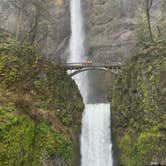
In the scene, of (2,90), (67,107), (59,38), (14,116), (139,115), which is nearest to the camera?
(14,116)

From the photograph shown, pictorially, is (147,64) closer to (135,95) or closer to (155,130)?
(135,95)

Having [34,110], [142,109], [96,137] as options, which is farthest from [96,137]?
[34,110]

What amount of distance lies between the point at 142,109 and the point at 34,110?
890cm

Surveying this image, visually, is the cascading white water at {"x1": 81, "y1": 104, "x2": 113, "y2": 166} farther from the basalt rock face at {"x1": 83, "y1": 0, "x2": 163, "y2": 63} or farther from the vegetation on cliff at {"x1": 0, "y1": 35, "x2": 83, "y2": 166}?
the basalt rock face at {"x1": 83, "y1": 0, "x2": 163, "y2": 63}

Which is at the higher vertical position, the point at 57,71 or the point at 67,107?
the point at 57,71

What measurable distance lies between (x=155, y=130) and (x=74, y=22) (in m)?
38.8

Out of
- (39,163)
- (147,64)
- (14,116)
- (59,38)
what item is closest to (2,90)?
(14,116)

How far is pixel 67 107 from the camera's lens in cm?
3559

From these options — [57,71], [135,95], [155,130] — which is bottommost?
[155,130]

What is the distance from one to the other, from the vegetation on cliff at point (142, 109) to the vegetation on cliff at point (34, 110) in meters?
4.07

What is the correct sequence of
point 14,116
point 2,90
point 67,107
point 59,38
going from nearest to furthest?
point 14,116 < point 2,90 < point 67,107 < point 59,38

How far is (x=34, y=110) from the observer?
99.3ft

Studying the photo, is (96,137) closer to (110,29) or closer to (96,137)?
(96,137)

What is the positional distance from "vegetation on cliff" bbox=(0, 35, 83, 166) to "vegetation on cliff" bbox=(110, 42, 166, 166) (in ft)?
13.3
